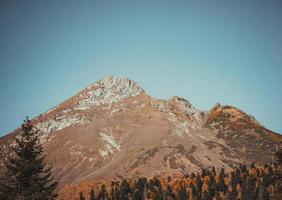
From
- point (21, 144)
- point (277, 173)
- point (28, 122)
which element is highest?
point (28, 122)

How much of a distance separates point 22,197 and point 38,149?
491 cm

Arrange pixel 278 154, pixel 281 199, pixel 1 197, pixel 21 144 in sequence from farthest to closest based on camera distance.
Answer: pixel 278 154 → pixel 281 199 → pixel 21 144 → pixel 1 197

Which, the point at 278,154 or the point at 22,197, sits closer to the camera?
the point at 22,197

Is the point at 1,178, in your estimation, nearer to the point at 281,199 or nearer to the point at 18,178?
the point at 18,178

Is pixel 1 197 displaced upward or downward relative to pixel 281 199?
upward

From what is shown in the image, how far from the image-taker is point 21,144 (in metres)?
35.9

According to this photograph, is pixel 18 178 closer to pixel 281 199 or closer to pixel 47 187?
pixel 47 187

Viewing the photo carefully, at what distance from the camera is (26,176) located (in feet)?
116

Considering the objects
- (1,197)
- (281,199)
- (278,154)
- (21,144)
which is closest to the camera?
(1,197)

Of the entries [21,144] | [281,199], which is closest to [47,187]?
[21,144]

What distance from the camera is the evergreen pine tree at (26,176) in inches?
1339

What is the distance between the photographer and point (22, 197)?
1328 inches

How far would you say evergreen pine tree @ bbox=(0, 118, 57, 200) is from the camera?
1339 inches

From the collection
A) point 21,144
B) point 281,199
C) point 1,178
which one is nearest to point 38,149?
point 21,144
